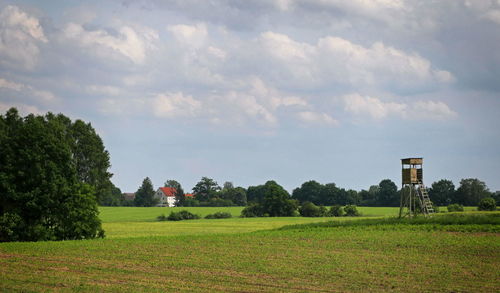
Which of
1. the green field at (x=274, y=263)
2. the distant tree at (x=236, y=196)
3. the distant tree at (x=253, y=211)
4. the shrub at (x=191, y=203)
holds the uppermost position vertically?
the distant tree at (x=236, y=196)

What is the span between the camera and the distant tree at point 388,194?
6156 inches

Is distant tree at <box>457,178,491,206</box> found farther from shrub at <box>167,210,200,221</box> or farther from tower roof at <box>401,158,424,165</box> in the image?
tower roof at <box>401,158,424,165</box>

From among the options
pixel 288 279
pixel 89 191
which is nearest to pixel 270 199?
pixel 89 191

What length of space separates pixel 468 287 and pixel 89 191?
3965 cm

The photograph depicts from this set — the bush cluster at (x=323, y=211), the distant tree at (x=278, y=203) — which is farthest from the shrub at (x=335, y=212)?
the distant tree at (x=278, y=203)

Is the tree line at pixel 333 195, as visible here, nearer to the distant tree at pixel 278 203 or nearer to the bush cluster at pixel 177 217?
the distant tree at pixel 278 203

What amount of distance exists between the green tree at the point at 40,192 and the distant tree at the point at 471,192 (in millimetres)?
92721

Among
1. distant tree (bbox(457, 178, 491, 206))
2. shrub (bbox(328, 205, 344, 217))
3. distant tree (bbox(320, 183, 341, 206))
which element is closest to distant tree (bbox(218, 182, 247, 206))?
distant tree (bbox(320, 183, 341, 206))

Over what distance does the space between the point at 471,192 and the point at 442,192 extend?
7134 mm

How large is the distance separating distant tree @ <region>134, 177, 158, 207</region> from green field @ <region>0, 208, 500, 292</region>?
142 metres

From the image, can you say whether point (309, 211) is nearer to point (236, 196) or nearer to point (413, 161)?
point (413, 161)

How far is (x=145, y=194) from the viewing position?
18662 centimetres

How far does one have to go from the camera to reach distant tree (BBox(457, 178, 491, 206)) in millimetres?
120500

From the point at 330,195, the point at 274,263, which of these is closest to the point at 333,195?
the point at 330,195
